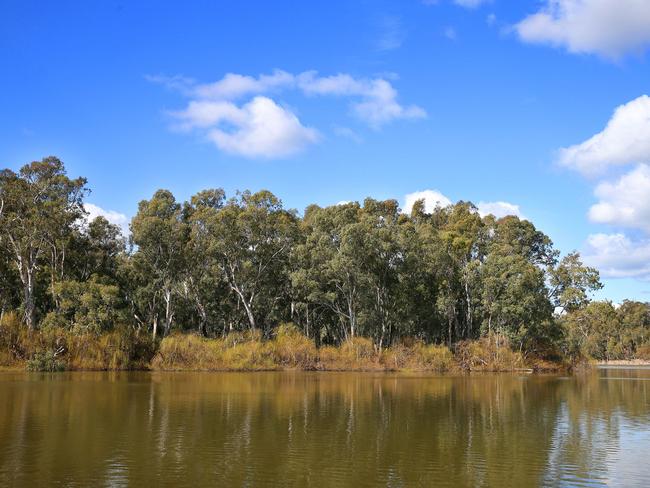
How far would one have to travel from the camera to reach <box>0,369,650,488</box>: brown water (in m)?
14.3

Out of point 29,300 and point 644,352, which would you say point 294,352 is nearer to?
point 29,300

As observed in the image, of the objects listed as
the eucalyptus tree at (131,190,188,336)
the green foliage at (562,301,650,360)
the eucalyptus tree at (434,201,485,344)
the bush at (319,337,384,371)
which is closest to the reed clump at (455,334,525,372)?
the eucalyptus tree at (434,201,485,344)

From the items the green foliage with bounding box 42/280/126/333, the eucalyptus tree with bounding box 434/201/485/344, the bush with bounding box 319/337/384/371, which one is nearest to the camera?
the green foliage with bounding box 42/280/126/333

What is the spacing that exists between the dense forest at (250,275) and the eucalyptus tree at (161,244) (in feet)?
0.44

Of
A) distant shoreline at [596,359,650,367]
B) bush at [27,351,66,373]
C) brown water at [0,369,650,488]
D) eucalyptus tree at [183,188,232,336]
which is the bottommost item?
distant shoreline at [596,359,650,367]

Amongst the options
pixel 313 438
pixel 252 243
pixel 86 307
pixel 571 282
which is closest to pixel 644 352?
pixel 571 282

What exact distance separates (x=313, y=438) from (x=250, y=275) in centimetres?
4444

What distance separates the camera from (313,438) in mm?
19172

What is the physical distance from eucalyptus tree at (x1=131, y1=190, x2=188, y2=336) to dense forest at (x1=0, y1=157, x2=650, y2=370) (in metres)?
0.13

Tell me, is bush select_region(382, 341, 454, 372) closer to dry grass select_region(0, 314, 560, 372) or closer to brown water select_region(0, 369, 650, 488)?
dry grass select_region(0, 314, 560, 372)

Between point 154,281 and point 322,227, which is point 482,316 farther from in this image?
point 154,281

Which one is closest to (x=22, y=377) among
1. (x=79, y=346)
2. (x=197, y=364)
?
(x=79, y=346)

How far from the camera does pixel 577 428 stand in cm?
2233

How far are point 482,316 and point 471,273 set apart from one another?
4609 millimetres
